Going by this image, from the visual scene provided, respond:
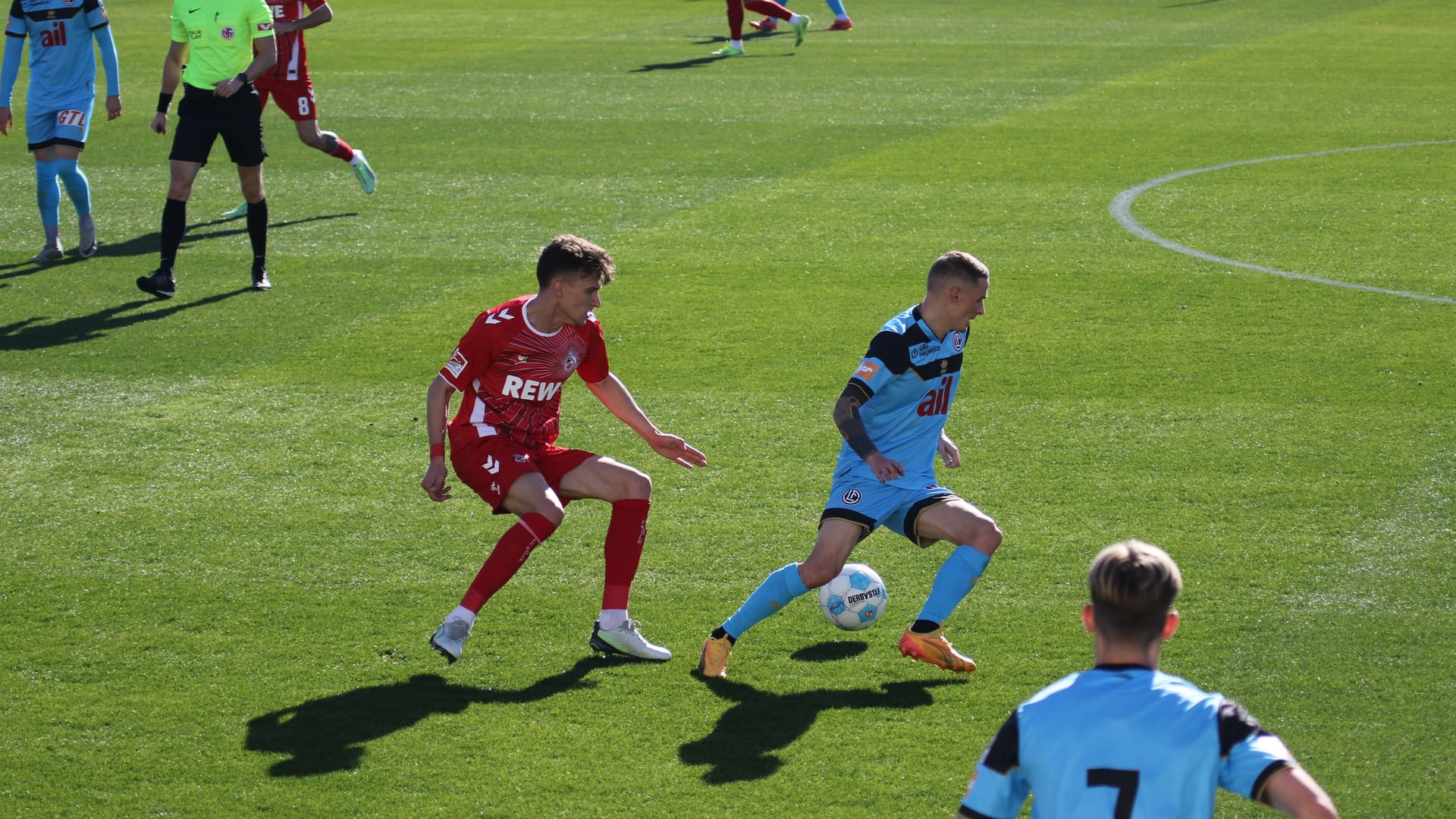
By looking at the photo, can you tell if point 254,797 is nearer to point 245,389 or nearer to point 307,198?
point 245,389

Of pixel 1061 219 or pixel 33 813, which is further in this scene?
pixel 1061 219

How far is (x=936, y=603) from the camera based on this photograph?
222 inches

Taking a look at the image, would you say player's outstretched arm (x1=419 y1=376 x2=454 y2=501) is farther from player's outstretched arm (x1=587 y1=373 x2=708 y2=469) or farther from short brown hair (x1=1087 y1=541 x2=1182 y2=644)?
short brown hair (x1=1087 y1=541 x2=1182 y2=644)

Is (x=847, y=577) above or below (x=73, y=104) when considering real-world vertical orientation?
below

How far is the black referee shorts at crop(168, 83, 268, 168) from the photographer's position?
1093 centimetres

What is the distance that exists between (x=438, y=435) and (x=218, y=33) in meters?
6.46

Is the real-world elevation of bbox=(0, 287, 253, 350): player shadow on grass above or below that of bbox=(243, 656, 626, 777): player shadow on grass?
above

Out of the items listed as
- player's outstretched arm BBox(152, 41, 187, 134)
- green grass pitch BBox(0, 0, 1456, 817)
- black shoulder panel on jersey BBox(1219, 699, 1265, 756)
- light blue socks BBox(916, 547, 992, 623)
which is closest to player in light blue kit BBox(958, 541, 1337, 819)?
black shoulder panel on jersey BBox(1219, 699, 1265, 756)

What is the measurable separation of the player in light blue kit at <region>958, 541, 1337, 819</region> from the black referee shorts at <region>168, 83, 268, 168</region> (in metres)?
9.26

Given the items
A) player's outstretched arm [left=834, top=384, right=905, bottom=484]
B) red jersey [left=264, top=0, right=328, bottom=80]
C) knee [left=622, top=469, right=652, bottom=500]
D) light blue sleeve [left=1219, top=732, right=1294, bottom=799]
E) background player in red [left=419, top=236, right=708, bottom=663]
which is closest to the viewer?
light blue sleeve [left=1219, top=732, right=1294, bottom=799]

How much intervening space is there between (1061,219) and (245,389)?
7.16 metres

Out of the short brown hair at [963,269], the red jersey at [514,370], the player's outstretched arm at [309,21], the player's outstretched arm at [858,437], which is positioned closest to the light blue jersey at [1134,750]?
the player's outstretched arm at [858,437]

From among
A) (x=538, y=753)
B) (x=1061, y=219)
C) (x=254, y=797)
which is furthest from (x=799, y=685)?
(x=1061, y=219)

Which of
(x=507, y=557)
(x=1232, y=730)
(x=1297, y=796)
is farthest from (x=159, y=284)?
(x=1297, y=796)
